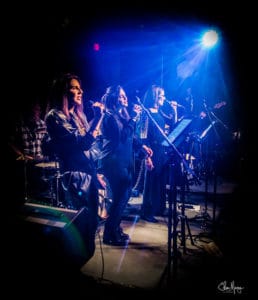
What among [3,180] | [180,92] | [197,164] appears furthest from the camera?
[180,92]

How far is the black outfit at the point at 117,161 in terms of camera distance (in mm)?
4410

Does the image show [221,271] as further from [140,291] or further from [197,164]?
[197,164]

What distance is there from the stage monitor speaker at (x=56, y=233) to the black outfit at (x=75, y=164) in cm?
12

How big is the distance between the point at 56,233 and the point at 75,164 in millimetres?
931

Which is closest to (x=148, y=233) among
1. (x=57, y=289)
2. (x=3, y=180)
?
(x=57, y=289)

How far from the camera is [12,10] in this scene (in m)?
7.00

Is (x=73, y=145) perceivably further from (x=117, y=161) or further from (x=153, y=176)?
(x=153, y=176)

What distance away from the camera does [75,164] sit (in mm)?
3395

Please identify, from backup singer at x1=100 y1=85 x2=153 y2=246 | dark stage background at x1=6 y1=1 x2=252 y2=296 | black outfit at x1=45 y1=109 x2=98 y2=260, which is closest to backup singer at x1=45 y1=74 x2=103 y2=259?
black outfit at x1=45 y1=109 x2=98 y2=260

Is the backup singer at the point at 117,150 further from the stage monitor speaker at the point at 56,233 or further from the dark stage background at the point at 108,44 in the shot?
the dark stage background at the point at 108,44

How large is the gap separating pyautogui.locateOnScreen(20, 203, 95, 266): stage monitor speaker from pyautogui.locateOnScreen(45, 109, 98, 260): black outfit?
116 mm

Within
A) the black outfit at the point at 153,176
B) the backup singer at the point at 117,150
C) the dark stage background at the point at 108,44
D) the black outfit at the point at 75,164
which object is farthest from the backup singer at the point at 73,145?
the dark stage background at the point at 108,44

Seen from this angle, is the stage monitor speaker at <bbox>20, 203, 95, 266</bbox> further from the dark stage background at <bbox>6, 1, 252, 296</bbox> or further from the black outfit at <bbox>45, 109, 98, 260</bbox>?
the dark stage background at <bbox>6, 1, 252, 296</bbox>

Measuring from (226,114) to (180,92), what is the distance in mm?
2779
